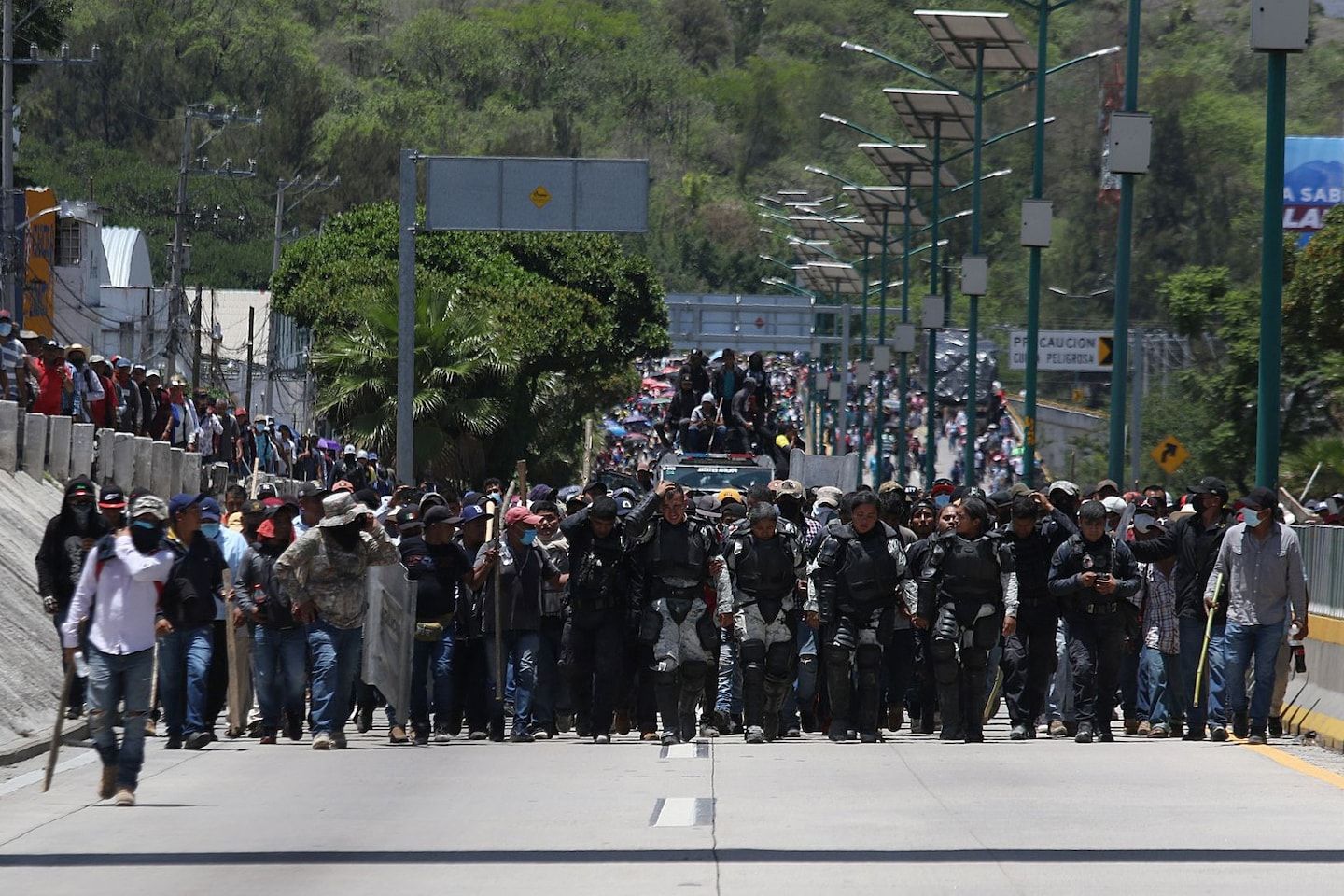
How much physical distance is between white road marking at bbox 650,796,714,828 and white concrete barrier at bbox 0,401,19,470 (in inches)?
520

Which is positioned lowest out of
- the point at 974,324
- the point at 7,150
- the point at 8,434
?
the point at 8,434

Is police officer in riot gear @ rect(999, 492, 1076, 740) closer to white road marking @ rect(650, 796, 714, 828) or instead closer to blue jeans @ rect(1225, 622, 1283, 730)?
blue jeans @ rect(1225, 622, 1283, 730)

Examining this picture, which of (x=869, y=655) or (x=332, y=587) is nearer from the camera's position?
(x=332, y=587)

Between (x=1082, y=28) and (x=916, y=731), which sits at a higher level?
(x=1082, y=28)

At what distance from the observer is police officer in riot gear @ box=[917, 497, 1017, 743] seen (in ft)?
51.8

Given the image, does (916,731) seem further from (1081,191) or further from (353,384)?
(1081,191)

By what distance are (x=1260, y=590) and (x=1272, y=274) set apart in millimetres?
3769

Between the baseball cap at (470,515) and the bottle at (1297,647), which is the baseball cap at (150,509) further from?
the bottle at (1297,647)

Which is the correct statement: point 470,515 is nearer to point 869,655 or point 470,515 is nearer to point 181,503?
point 181,503

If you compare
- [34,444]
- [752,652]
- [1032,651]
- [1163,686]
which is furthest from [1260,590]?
[34,444]

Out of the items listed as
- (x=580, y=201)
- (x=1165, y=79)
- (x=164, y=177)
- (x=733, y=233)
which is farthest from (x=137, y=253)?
(x=733, y=233)

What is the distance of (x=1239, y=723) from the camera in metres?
15.8

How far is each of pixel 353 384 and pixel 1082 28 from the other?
147 m

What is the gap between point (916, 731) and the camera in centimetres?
1722
